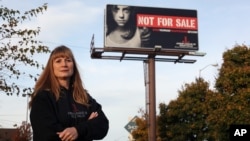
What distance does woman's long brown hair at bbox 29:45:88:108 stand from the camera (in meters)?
3.19

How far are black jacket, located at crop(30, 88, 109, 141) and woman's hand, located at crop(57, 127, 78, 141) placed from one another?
36 mm

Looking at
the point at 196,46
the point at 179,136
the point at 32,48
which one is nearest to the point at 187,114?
the point at 179,136

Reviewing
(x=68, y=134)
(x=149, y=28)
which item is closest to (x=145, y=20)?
(x=149, y=28)

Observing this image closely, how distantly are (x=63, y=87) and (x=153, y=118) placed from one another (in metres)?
34.2

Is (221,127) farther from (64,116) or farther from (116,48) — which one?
(64,116)

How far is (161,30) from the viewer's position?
37.6 meters

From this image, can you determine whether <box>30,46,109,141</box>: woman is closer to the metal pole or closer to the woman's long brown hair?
the woman's long brown hair

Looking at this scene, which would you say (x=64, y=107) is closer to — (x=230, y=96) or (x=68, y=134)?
(x=68, y=134)

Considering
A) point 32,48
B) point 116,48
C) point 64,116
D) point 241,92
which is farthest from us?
point 116,48

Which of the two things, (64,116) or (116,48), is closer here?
(64,116)

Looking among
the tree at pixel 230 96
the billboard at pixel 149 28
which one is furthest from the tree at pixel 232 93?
the billboard at pixel 149 28

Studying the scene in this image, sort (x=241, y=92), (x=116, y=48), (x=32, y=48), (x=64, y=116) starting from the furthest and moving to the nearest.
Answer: (x=116, y=48), (x=241, y=92), (x=32, y=48), (x=64, y=116)

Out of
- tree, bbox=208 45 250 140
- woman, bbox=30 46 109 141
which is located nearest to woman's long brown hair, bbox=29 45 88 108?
woman, bbox=30 46 109 141

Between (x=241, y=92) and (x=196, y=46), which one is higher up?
(x=196, y=46)
